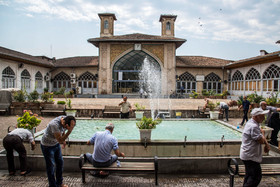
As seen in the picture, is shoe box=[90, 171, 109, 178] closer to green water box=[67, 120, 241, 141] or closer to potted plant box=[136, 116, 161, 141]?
potted plant box=[136, 116, 161, 141]

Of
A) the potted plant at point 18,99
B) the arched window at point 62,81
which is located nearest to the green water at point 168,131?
the potted plant at point 18,99

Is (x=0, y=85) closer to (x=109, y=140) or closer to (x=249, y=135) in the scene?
(x=109, y=140)

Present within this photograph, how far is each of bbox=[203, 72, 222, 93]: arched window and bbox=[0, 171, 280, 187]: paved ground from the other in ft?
76.0

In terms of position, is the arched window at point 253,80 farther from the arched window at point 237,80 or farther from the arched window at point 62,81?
the arched window at point 62,81

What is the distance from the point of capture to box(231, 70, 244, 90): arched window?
23.7 metres

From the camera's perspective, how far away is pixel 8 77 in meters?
20.4

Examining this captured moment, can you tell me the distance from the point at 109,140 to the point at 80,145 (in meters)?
1.56

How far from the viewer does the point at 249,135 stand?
3.41m

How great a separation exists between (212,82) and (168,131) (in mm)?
20247

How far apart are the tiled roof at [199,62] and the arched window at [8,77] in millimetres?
17533

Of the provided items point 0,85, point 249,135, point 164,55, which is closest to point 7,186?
point 249,135

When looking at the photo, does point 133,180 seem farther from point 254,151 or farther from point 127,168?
point 254,151

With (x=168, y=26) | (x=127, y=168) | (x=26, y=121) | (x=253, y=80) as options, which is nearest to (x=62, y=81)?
→ (x=168, y=26)

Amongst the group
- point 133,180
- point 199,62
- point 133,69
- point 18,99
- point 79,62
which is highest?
point 79,62
